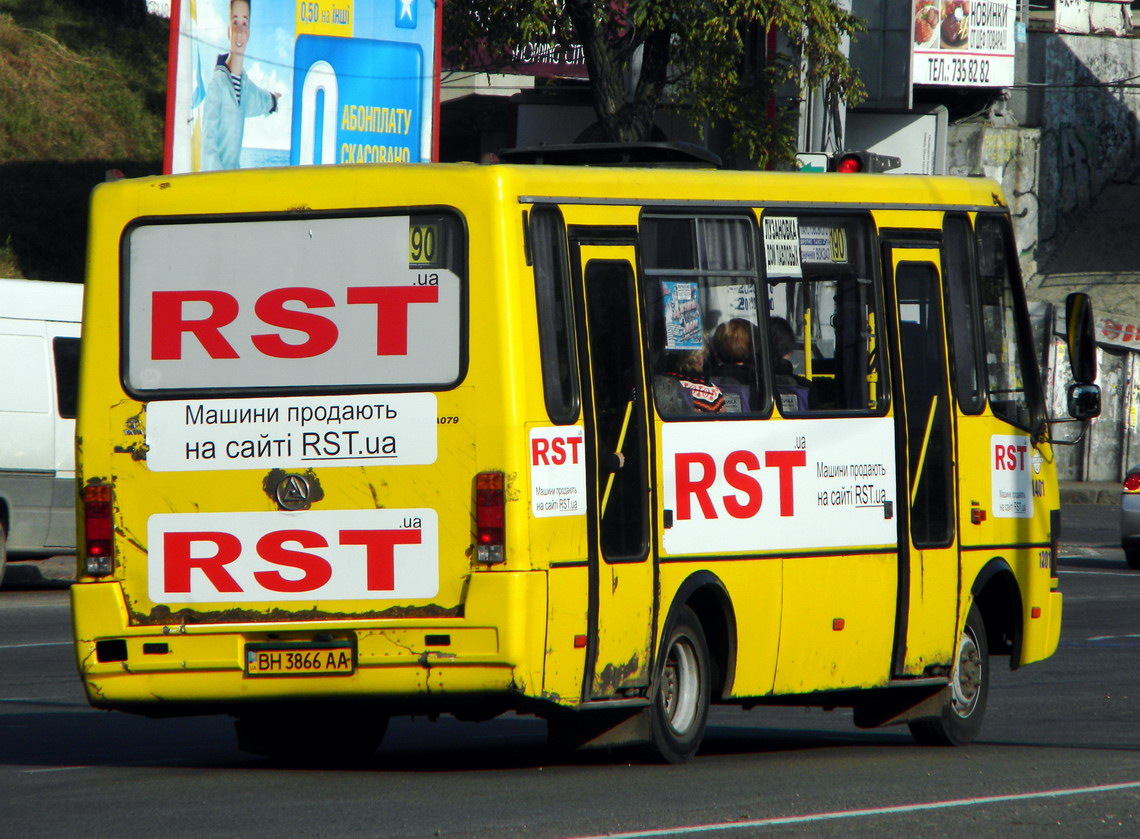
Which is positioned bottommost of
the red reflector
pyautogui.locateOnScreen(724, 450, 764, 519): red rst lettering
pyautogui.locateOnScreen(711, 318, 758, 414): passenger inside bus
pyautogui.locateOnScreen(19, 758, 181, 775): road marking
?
pyautogui.locateOnScreen(19, 758, 181, 775): road marking

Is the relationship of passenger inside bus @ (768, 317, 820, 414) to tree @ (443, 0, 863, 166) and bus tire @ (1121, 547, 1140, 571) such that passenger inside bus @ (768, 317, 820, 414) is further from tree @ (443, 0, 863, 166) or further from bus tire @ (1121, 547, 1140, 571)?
tree @ (443, 0, 863, 166)

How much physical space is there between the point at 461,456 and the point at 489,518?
11.2 inches

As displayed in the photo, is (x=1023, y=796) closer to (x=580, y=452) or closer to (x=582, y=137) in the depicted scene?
(x=580, y=452)

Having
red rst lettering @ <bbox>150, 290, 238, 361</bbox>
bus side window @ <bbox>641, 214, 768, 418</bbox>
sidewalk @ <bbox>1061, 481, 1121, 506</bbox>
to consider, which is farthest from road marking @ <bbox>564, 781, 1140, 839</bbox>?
sidewalk @ <bbox>1061, 481, 1121, 506</bbox>

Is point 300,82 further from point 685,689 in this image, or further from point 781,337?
point 685,689

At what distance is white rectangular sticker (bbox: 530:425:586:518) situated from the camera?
27.6ft

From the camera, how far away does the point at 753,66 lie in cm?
2673

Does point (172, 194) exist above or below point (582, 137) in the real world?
below

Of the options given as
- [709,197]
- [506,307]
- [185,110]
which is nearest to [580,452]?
[506,307]

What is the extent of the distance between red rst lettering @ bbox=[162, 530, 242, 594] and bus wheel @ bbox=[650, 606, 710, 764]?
1.98 m

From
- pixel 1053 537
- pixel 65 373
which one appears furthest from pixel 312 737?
pixel 65 373

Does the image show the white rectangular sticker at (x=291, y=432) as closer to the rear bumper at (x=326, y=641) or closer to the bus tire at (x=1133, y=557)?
the rear bumper at (x=326, y=641)

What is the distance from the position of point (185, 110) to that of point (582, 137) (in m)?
9.82

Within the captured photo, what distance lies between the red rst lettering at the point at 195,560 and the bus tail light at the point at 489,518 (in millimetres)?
1075
